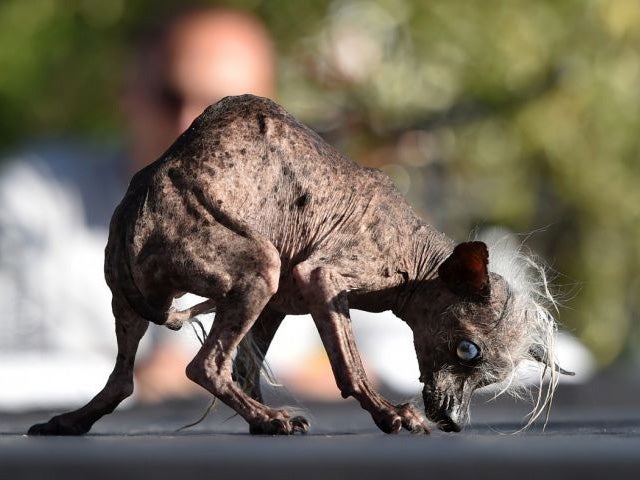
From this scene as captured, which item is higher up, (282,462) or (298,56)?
(298,56)

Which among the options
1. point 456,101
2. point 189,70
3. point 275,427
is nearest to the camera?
point 275,427

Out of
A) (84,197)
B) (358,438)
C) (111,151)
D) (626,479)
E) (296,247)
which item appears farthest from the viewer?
(111,151)

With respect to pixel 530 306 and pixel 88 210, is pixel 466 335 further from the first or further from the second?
pixel 88 210

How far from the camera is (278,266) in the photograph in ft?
10.3

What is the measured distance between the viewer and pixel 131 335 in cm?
330

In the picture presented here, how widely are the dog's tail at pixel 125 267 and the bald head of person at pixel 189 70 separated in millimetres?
4575

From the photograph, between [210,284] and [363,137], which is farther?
[363,137]

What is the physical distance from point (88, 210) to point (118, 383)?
5.88 metres

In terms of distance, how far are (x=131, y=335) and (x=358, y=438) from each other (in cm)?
79

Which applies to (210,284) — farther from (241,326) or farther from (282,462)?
(282,462)

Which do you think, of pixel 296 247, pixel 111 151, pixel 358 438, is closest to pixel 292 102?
pixel 111 151

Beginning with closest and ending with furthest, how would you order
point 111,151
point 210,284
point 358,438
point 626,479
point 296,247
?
point 626,479 < point 358,438 < point 210,284 < point 296,247 < point 111,151

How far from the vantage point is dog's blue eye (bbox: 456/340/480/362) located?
342 cm

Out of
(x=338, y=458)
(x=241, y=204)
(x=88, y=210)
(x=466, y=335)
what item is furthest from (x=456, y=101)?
(x=338, y=458)
